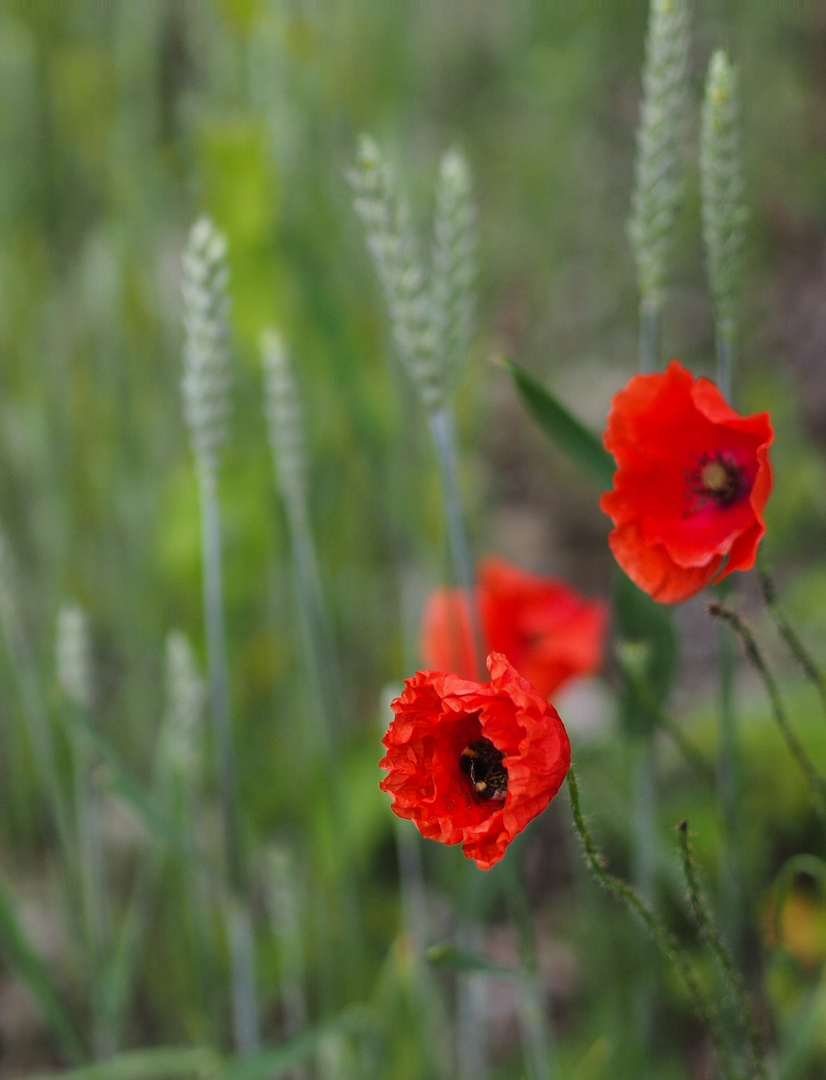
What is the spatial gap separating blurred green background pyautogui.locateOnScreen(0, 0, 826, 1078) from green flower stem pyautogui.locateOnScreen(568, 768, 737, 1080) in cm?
24

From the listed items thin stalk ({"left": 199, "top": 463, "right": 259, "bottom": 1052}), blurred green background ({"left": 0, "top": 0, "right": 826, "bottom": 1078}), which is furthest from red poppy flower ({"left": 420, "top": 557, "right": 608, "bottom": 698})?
thin stalk ({"left": 199, "top": 463, "right": 259, "bottom": 1052})

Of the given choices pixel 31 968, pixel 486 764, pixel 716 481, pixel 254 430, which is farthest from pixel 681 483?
pixel 254 430

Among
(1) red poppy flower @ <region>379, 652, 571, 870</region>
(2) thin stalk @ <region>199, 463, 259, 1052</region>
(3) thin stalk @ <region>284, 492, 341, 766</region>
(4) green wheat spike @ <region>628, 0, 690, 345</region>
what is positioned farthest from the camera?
(3) thin stalk @ <region>284, 492, 341, 766</region>

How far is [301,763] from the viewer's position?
1030 millimetres

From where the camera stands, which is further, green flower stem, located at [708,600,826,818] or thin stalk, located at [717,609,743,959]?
thin stalk, located at [717,609,743,959]

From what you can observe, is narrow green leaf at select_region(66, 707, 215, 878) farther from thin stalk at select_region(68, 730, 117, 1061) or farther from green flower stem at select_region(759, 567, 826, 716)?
green flower stem at select_region(759, 567, 826, 716)

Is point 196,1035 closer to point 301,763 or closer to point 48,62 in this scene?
point 301,763

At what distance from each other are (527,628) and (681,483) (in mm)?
330

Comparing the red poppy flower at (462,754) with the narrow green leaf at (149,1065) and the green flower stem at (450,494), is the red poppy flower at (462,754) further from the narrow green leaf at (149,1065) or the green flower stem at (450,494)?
the narrow green leaf at (149,1065)

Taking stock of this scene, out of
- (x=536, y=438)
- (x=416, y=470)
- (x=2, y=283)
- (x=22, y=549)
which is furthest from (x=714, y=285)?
(x=536, y=438)

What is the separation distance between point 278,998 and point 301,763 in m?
0.22

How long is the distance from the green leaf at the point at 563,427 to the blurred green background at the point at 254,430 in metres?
0.22

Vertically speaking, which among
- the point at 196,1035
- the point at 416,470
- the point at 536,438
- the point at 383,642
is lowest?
the point at 196,1035

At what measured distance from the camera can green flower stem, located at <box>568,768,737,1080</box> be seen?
12.5 inches
